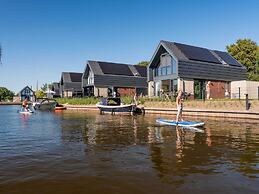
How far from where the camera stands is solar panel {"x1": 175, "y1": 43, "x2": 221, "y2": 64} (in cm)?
3903

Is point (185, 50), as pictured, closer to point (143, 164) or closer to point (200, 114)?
point (200, 114)

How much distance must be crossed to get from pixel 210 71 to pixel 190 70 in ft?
13.1

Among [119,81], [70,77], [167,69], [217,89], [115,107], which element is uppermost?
[70,77]

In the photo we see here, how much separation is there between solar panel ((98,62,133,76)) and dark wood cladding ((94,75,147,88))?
3.57 ft

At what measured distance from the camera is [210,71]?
130 feet

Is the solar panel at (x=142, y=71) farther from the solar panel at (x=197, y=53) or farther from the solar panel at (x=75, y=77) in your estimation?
the solar panel at (x=197, y=53)

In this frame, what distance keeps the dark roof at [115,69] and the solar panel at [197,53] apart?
17.9m

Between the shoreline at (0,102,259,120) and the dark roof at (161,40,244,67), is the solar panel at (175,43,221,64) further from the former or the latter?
the shoreline at (0,102,259,120)

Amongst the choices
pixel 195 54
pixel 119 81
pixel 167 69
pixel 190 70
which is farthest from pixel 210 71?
pixel 119 81

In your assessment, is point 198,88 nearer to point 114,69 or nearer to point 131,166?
point 114,69

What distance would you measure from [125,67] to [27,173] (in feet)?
173

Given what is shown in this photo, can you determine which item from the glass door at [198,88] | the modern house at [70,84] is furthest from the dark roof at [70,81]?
the glass door at [198,88]

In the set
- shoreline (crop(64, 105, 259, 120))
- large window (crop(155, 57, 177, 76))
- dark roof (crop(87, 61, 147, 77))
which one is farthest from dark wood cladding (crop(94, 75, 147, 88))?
shoreline (crop(64, 105, 259, 120))

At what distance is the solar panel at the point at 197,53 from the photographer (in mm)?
39034
